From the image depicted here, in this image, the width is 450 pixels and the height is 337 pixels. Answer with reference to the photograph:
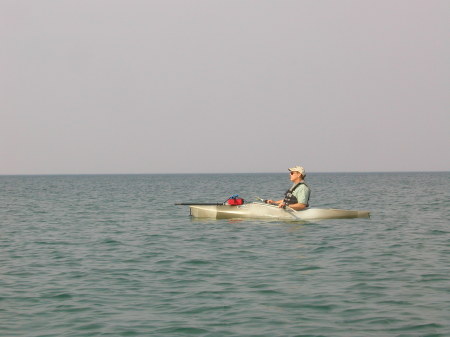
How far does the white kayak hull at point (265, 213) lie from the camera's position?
837 inches

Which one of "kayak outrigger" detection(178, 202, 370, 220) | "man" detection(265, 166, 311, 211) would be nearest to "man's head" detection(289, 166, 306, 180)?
"man" detection(265, 166, 311, 211)

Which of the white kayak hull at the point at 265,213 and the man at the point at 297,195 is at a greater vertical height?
the man at the point at 297,195

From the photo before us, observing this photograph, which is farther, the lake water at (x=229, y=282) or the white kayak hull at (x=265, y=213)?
the white kayak hull at (x=265, y=213)

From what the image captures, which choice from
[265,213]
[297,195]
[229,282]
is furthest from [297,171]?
[229,282]

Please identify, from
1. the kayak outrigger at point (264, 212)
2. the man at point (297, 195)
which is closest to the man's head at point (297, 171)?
the man at point (297, 195)

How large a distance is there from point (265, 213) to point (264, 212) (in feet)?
0.16

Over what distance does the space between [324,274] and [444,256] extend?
3.83 m

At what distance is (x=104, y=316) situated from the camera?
873 cm

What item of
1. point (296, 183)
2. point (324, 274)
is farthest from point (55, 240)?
point (324, 274)

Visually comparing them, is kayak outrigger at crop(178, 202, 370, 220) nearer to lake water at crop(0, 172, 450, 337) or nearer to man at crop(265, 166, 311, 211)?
man at crop(265, 166, 311, 211)

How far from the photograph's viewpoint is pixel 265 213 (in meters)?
21.9

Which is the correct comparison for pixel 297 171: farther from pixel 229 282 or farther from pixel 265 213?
pixel 229 282

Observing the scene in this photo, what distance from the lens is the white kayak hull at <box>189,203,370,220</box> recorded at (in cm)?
2127

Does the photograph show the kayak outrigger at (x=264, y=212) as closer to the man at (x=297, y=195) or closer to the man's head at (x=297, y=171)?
the man at (x=297, y=195)
